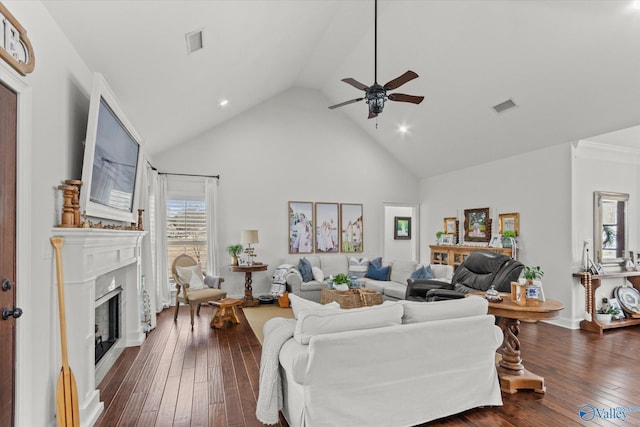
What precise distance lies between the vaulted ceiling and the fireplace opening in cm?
209

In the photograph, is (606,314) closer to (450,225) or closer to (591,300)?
(591,300)

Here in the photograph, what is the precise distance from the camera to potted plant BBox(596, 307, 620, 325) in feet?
15.8

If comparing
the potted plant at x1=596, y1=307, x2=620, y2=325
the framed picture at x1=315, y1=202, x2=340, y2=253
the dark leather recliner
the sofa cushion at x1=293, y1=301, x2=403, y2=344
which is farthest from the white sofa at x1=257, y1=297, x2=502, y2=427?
the framed picture at x1=315, y1=202, x2=340, y2=253

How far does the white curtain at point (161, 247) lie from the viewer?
5.75m

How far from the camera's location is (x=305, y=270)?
20.9 ft

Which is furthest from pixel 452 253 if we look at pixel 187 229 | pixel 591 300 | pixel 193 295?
pixel 187 229

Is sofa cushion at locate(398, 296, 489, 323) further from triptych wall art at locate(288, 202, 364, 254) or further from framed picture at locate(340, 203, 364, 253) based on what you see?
framed picture at locate(340, 203, 364, 253)

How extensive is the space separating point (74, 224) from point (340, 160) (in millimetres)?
5823

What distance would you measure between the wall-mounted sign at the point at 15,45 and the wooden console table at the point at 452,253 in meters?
6.42

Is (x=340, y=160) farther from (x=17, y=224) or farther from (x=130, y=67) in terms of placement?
(x=17, y=224)

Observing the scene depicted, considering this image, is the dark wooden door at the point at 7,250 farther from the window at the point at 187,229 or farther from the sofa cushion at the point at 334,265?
the sofa cushion at the point at 334,265

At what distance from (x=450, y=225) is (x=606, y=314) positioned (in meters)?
3.06

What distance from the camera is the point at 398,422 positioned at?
7.53ft

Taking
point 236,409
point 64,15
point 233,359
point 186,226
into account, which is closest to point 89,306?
point 236,409
